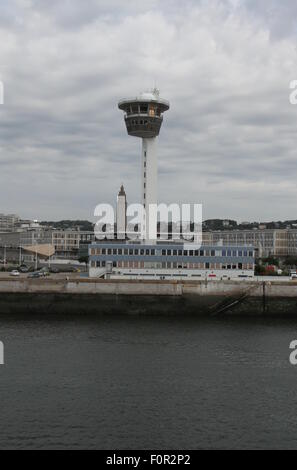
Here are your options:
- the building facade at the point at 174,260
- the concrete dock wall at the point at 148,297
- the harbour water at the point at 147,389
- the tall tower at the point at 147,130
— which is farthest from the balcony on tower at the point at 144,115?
the harbour water at the point at 147,389

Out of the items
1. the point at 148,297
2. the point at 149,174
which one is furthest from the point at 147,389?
the point at 149,174

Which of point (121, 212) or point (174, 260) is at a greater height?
point (121, 212)

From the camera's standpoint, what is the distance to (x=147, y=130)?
86.2 metres

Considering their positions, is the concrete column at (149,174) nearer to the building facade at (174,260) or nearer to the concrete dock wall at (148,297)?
the building facade at (174,260)

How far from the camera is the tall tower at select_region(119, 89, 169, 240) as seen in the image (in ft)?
283

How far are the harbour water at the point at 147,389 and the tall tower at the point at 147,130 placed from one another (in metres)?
34.7

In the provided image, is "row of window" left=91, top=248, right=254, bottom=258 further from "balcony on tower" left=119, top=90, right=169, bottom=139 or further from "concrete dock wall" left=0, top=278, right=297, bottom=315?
"balcony on tower" left=119, top=90, right=169, bottom=139

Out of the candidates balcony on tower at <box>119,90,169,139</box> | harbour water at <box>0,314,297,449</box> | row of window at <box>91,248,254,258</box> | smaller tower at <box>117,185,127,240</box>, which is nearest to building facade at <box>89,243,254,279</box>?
row of window at <box>91,248,254,258</box>

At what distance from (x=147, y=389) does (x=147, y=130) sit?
57512mm

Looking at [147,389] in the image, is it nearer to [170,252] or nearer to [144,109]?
[170,252]

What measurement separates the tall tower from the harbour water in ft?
114

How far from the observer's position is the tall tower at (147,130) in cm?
8612

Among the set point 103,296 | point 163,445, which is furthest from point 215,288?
point 163,445
